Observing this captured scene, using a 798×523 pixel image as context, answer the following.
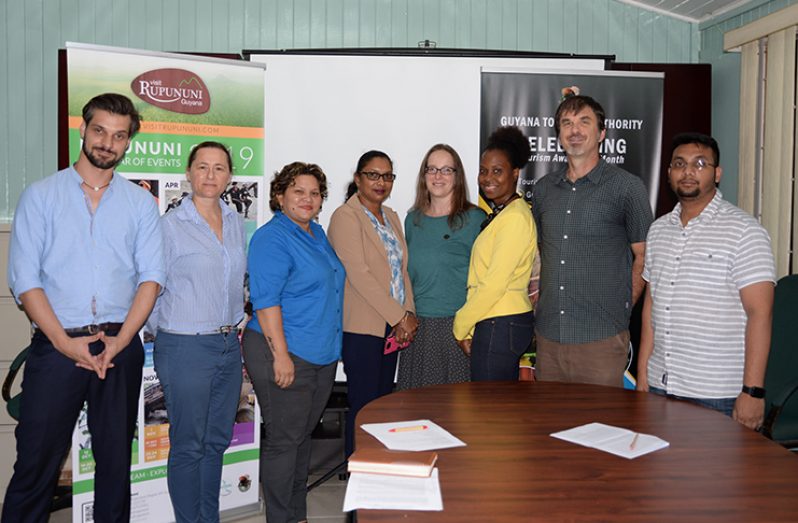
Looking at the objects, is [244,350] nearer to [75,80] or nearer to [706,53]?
[75,80]

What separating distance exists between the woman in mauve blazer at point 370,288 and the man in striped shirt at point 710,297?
3.74 feet

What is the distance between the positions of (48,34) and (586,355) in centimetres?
392

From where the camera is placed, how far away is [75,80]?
3.08 meters

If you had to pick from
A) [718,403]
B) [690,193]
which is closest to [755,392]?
[718,403]

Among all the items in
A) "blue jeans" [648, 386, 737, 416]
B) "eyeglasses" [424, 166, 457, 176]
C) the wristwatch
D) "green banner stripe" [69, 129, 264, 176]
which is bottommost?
"blue jeans" [648, 386, 737, 416]

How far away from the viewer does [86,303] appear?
2494 millimetres

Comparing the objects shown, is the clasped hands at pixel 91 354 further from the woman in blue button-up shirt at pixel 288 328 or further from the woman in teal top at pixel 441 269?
the woman in teal top at pixel 441 269

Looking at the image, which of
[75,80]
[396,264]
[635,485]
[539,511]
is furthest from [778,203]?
[75,80]

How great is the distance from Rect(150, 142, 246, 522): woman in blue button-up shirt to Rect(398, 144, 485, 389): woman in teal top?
2.64 ft

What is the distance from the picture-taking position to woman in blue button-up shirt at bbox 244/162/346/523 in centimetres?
278

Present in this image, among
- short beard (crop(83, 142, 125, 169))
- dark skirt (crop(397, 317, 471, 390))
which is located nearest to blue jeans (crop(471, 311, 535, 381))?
dark skirt (crop(397, 317, 471, 390))

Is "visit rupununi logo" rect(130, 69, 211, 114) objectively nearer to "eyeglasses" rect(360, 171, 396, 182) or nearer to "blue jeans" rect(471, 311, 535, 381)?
"eyeglasses" rect(360, 171, 396, 182)

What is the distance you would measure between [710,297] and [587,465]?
3.24 feet

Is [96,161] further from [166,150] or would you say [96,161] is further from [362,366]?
[362,366]
